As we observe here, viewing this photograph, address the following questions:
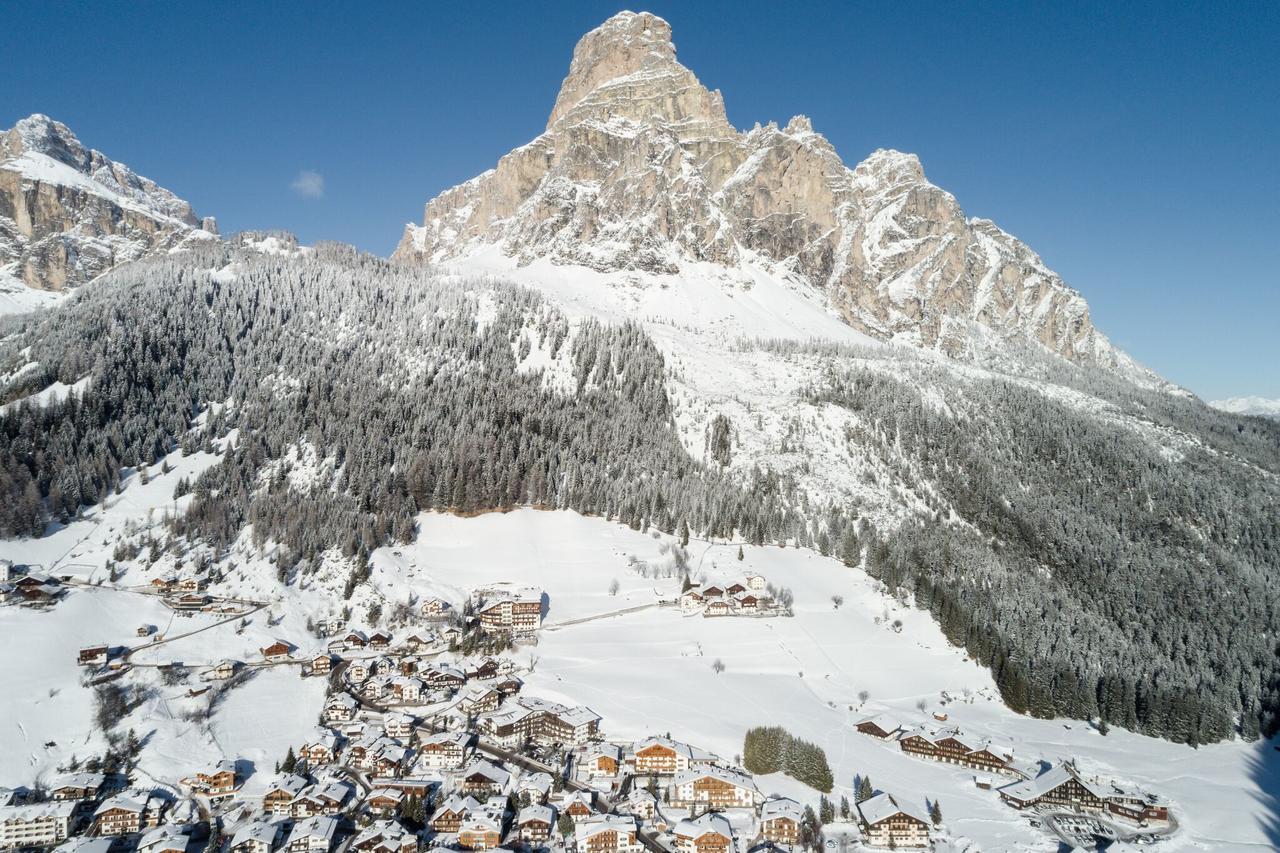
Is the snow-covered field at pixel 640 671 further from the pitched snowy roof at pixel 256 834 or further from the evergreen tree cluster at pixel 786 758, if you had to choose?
the pitched snowy roof at pixel 256 834

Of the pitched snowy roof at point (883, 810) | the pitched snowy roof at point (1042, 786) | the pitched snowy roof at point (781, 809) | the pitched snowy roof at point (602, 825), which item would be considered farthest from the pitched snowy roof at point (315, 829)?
the pitched snowy roof at point (1042, 786)

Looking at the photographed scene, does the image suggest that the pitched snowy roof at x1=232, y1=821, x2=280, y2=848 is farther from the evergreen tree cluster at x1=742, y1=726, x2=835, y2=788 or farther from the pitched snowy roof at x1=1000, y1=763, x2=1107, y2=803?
the pitched snowy roof at x1=1000, y1=763, x2=1107, y2=803

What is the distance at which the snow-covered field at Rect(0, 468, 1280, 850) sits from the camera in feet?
206

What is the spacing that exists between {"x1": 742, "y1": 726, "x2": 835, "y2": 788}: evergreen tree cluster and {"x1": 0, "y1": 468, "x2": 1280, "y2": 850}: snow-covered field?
137 centimetres

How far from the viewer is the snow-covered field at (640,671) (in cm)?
6278

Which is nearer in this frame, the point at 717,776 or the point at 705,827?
the point at 705,827

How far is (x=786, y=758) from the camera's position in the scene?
61000 millimetres

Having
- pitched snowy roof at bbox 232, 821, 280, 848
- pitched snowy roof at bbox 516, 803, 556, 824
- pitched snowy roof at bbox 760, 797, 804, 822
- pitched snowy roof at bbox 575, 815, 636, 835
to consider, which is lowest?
pitched snowy roof at bbox 232, 821, 280, 848

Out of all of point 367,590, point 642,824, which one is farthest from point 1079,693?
point 367,590

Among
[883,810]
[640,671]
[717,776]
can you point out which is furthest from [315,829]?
[883,810]

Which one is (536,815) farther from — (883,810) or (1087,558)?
(1087,558)

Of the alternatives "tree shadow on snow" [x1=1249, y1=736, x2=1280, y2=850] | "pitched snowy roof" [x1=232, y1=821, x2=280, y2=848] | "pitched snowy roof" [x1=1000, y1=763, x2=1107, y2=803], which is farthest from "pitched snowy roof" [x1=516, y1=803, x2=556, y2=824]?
"tree shadow on snow" [x1=1249, y1=736, x2=1280, y2=850]

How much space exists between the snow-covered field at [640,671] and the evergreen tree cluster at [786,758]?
1367 millimetres

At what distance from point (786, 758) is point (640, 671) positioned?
69.8ft
